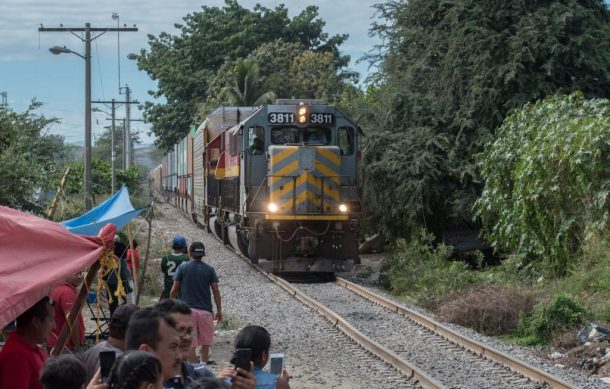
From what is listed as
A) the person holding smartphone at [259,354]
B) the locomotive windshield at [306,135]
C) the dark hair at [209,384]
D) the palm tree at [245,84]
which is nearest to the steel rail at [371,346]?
the locomotive windshield at [306,135]

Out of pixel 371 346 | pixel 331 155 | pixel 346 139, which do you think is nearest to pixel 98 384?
pixel 371 346

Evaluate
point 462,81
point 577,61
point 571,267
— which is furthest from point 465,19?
point 571,267

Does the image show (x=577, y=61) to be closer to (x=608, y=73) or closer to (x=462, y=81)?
(x=608, y=73)

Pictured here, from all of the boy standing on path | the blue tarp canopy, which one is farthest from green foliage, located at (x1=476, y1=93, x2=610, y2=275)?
the blue tarp canopy

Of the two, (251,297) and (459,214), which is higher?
(459,214)

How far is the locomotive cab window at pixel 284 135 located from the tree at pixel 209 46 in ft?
118

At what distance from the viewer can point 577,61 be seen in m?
21.7

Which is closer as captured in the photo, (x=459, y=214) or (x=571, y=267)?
(x=571, y=267)

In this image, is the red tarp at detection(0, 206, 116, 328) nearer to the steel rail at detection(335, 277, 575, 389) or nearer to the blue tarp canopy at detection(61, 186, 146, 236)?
the blue tarp canopy at detection(61, 186, 146, 236)

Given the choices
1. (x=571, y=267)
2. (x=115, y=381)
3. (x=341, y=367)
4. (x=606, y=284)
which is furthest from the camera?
(x=571, y=267)

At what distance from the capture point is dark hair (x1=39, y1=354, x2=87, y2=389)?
4.72 m

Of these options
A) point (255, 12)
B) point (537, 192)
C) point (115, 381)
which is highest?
point (255, 12)

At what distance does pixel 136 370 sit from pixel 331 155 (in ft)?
50.1

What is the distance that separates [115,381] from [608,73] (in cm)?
1989
